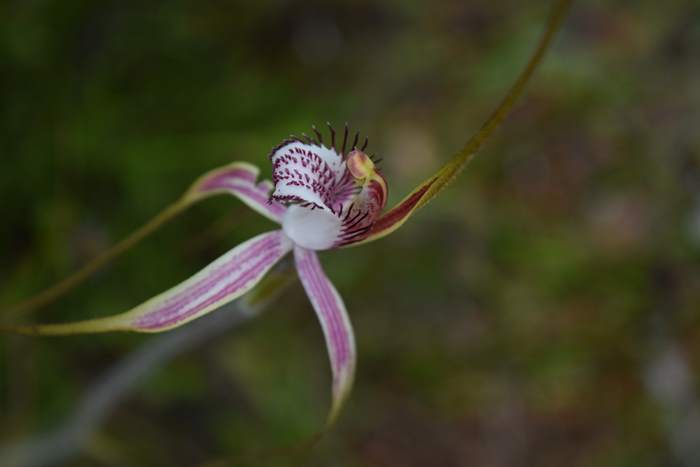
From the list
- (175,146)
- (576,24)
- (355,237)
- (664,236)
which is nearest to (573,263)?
(664,236)

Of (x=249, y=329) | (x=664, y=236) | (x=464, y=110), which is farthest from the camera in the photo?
(x=464, y=110)

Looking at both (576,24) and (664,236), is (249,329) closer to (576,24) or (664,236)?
(664,236)

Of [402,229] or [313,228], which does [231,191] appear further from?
[402,229]

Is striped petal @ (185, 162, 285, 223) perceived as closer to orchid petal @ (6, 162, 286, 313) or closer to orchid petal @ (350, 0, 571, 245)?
orchid petal @ (6, 162, 286, 313)

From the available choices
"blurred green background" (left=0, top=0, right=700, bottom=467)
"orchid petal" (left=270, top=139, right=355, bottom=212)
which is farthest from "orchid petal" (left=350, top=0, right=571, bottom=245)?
"blurred green background" (left=0, top=0, right=700, bottom=467)

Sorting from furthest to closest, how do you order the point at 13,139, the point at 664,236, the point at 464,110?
the point at 464,110, the point at 664,236, the point at 13,139

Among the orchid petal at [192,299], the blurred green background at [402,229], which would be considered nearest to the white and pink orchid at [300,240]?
the orchid petal at [192,299]

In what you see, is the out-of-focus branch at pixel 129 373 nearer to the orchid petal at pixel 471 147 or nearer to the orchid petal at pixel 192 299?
the orchid petal at pixel 192 299
